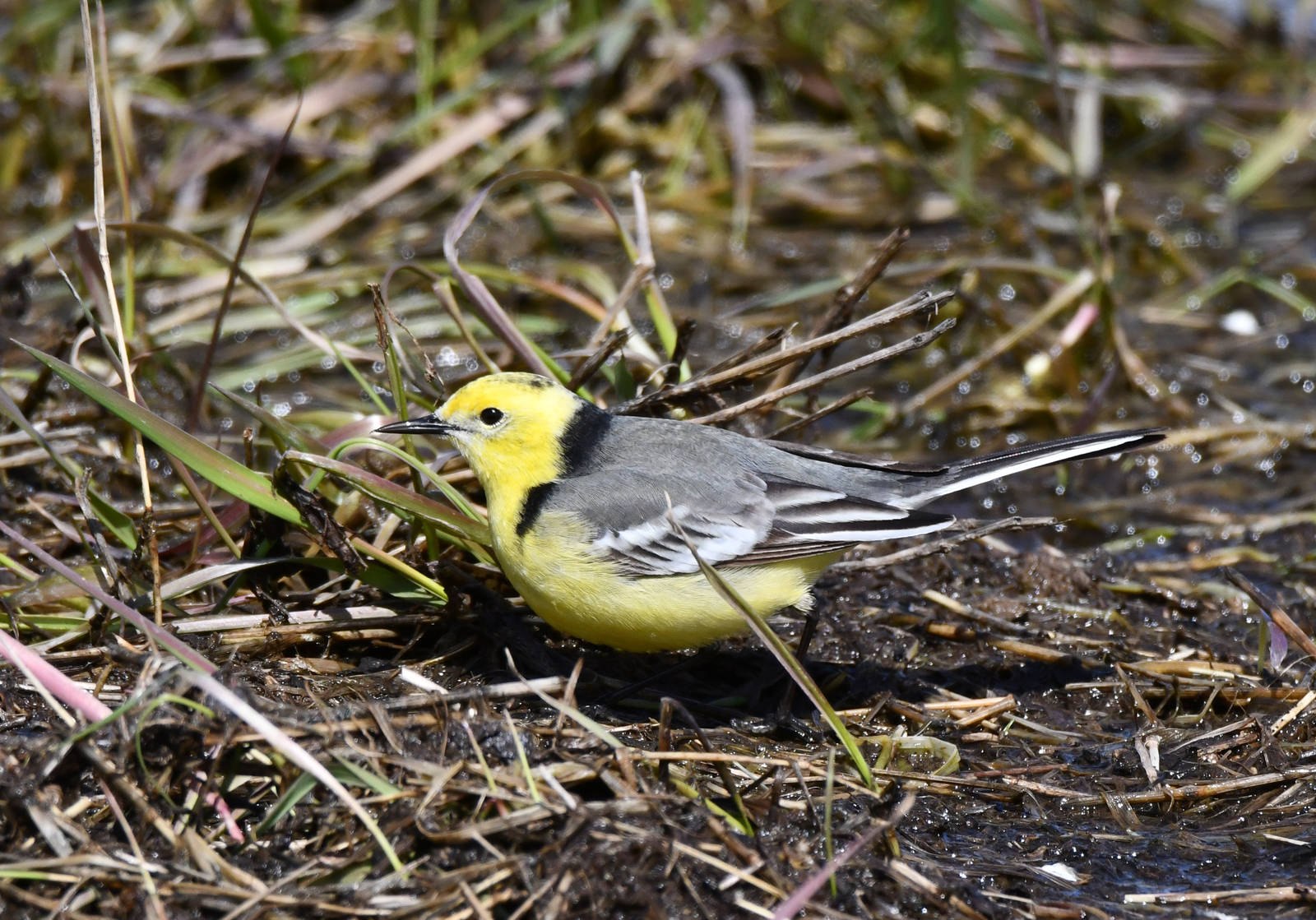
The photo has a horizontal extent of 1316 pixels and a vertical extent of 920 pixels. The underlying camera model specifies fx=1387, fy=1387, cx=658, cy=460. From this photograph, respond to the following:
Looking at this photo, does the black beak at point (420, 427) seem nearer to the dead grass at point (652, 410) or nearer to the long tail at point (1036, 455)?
the dead grass at point (652, 410)

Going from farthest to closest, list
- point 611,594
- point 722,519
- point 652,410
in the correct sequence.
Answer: point 652,410 < point 722,519 < point 611,594

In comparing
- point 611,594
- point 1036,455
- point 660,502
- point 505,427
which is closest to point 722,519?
point 660,502

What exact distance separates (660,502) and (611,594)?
382mm

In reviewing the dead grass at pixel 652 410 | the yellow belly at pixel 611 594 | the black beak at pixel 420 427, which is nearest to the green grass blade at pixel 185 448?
the dead grass at pixel 652 410

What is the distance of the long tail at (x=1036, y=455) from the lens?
4.73 metres

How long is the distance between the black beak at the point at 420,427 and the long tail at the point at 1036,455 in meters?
1.65

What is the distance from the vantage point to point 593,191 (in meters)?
5.86

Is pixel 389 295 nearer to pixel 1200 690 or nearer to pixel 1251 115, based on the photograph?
pixel 1200 690

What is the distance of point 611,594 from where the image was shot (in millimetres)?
4531

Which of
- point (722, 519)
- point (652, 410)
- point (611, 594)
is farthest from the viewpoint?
point (652, 410)

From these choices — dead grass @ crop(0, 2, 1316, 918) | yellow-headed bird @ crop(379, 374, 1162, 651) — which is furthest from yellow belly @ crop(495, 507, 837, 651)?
dead grass @ crop(0, 2, 1316, 918)

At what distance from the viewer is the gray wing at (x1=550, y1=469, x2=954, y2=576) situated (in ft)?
15.0

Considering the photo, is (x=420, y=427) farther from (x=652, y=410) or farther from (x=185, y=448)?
A: (x=652, y=410)

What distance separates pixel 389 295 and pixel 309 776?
440cm
